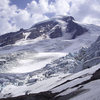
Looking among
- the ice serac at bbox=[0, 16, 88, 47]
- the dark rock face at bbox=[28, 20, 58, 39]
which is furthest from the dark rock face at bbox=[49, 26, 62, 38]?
the dark rock face at bbox=[28, 20, 58, 39]

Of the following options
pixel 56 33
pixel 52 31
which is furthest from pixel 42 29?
pixel 56 33

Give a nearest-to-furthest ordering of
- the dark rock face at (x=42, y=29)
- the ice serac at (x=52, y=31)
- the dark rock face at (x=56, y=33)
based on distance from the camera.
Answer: the ice serac at (x=52, y=31)
the dark rock face at (x=56, y=33)
the dark rock face at (x=42, y=29)

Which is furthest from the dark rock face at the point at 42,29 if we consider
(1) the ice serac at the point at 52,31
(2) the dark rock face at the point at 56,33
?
(2) the dark rock face at the point at 56,33

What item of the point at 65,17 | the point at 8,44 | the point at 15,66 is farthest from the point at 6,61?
the point at 65,17

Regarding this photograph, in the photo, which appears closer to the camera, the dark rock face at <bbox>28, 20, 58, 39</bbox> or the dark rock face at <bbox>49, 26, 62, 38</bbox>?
the dark rock face at <bbox>49, 26, 62, 38</bbox>

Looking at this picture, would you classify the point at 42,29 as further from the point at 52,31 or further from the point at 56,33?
the point at 56,33

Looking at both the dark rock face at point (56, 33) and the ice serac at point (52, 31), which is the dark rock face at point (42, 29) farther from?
the dark rock face at point (56, 33)

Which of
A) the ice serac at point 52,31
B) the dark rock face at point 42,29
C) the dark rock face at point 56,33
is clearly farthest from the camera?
the dark rock face at point 42,29

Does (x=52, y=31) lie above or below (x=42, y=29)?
below

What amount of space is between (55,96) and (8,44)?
13024cm

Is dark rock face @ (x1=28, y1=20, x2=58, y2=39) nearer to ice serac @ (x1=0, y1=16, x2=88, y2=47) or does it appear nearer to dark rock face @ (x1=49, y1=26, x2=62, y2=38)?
ice serac @ (x1=0, y1=16, x2=88, y2=47)

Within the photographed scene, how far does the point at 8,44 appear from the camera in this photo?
139125mm

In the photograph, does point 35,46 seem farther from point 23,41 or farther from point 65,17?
point 65,17

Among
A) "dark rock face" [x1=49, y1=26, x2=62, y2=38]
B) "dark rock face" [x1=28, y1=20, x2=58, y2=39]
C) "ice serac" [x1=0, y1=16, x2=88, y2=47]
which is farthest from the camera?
"dark rock face" [x1=28, y1=20, x2=58, y2=39]
